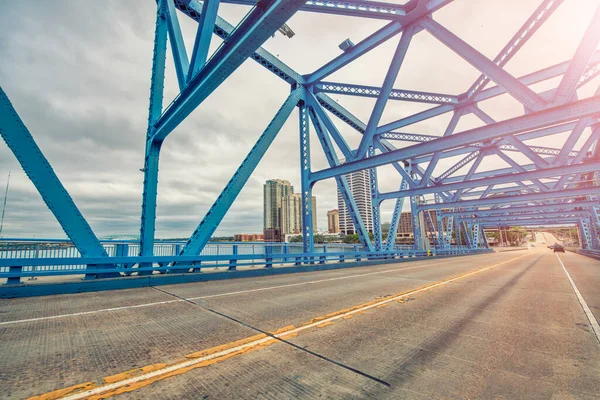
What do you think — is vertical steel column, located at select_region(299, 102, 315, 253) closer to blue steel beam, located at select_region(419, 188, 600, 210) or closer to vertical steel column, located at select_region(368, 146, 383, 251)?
vertical steel column, located at select_region(368, 146, 383, 251)

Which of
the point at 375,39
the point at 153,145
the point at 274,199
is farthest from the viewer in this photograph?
the point at 274,199

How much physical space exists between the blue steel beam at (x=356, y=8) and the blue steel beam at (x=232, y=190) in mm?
5414

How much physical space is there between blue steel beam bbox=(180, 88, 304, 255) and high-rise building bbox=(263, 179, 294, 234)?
93.1 meters

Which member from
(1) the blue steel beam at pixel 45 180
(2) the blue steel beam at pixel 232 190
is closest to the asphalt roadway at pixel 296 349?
(1) the blue steel beam at pixel 45 180

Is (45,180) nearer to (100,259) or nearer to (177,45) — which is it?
(100,259)

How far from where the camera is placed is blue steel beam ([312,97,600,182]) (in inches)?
318

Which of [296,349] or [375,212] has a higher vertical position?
[375,212]

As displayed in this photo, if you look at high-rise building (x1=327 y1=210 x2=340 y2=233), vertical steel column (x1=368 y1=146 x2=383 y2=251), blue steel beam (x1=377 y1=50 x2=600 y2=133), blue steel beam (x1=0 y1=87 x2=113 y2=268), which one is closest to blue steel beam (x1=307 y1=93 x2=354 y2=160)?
blue steel beam (x1=377 y1=50 x2=600 y2=133)

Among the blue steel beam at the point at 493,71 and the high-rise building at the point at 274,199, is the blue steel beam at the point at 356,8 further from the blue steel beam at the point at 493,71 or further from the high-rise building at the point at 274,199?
the high-rise building at the point at 274,199

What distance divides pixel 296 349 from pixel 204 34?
9.69m

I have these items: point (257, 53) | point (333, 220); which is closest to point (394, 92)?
point (257, 53)

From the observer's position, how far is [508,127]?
938 cm

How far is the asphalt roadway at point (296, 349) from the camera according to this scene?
2.56 metres

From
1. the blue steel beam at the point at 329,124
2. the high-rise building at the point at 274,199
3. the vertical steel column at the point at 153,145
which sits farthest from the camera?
the high-rise building at the point at 274,199
